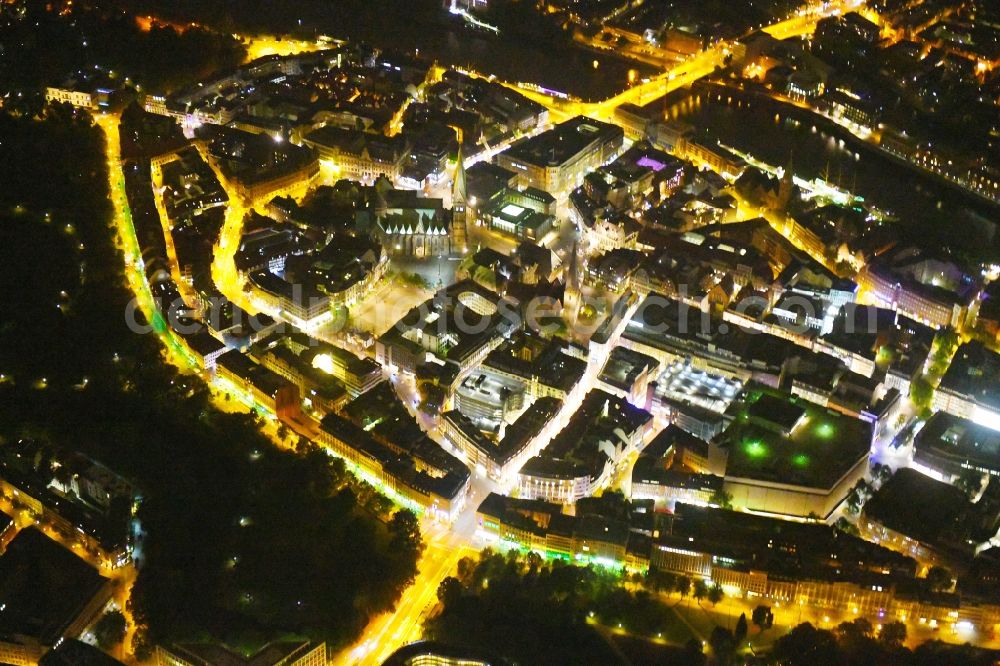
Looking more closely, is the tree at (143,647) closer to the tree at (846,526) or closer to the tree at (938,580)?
the tree at (846,526)

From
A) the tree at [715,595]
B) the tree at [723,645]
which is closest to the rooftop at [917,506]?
the tree at [715,595]

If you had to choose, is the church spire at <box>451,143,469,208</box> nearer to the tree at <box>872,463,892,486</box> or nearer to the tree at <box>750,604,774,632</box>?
the tree at <box>872,463,892,486</box>

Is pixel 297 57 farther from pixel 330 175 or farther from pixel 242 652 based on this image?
pixel 242 652

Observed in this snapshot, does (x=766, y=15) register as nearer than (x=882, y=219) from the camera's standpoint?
No

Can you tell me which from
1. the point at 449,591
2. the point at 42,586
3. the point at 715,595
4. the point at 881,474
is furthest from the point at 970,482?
the point at 42,586

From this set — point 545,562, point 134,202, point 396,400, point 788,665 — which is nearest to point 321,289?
point 396,400
